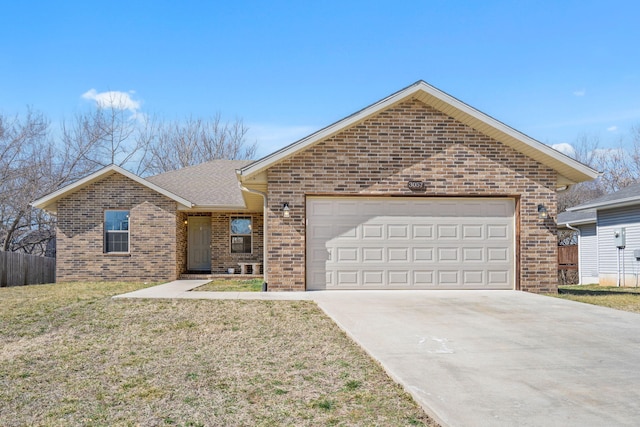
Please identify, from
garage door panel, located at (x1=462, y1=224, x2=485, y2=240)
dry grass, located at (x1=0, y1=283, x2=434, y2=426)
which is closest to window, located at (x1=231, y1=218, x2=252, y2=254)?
garage door panel, located at (x1=462, y1=224, x2=485, y2=240)

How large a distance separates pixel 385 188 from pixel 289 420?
29.2 ft

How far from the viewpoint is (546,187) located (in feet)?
42.4

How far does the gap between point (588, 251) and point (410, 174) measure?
49.3 ft

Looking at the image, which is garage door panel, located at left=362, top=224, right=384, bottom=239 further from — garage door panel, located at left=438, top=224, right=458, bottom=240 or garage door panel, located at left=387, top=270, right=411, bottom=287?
garage door panel, located at left=438, top=224, right=458, bottom=240

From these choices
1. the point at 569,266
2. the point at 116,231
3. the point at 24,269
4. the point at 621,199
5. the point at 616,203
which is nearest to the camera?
the point at 116,231

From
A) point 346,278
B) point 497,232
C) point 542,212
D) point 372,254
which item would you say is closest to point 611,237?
point 542,212

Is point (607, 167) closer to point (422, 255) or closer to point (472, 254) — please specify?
point (472, 254)

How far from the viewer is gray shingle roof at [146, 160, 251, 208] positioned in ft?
63.1

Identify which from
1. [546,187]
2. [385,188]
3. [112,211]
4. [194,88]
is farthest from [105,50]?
[546,187]

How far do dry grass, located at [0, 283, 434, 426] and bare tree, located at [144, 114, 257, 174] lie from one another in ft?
91.6

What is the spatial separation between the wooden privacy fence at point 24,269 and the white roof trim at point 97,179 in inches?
114

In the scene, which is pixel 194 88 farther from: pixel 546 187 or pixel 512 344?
pixel 512 344

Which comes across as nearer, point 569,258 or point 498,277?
point 498,277

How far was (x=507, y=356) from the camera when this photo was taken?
19.8 feet
